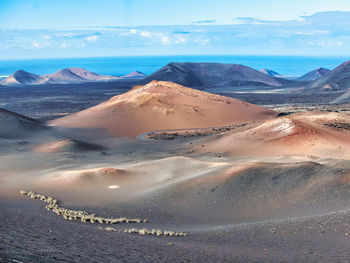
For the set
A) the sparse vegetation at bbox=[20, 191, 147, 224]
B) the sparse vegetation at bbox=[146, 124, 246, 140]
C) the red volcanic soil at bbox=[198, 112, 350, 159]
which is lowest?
the sparse vegetation at bbox=[146, 124, 246, 140]

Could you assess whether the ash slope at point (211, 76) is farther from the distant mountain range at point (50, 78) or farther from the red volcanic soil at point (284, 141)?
the red volcanic soil at point (284, 141)

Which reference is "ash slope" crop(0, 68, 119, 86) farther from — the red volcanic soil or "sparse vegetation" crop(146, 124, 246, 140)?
the red volcanic soil

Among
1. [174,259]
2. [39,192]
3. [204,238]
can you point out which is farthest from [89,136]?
[174,259]

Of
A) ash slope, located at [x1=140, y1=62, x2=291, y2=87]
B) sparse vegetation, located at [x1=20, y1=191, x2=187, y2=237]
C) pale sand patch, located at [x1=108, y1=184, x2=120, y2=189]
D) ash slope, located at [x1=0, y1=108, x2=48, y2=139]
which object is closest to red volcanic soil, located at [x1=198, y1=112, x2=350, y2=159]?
Result: pale sand patch, located at [x1=108, y1=184, x2=120, y2=189]

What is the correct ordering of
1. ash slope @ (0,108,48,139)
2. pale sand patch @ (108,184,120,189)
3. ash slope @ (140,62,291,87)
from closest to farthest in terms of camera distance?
pale sand patch @ (108,184,120,189), ash slope @ (0,108,48,139), ash slope @ (140,62,291,87)

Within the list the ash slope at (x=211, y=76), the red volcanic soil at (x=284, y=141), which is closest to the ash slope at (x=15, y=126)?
the red volcanic soil at (x=284, y=141)

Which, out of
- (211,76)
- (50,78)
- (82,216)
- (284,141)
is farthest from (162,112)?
(50,78)
